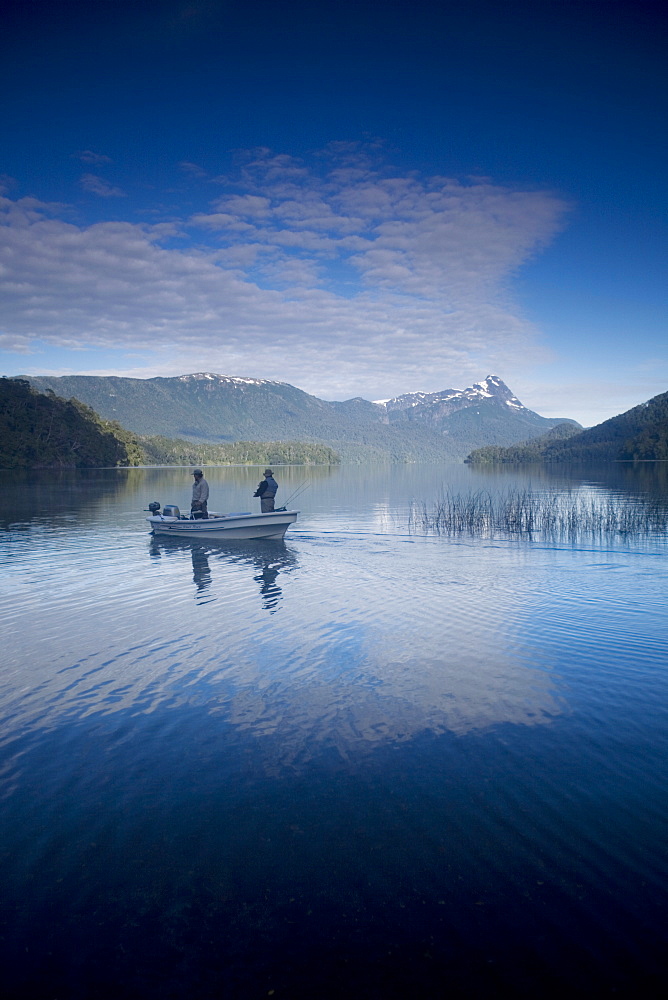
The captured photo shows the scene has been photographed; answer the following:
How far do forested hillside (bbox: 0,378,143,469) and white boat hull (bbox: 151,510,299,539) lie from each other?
4412 inches

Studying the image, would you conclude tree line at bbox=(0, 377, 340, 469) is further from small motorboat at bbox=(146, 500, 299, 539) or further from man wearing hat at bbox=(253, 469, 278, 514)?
man wearing hat at bbox=(253, 469, 278, 514)

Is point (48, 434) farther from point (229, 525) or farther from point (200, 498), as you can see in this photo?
point (229, 525)

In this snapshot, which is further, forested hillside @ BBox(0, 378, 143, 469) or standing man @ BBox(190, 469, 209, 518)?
forested hillside @ BBox(0, 378, 143, 469)

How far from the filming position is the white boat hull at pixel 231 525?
93.5 ft

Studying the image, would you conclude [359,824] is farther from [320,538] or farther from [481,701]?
[320,538]

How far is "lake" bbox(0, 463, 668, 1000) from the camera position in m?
4.89

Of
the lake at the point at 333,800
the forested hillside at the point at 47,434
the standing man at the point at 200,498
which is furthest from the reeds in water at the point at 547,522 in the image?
the forested hillside at the point at 47,434

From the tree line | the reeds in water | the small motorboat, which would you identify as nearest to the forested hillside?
the tree line

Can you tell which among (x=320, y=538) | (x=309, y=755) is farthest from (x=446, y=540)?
(x=309, y=755)

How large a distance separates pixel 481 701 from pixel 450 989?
558cm

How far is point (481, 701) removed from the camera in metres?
9.90

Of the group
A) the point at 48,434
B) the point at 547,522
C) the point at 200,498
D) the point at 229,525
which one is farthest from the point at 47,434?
the point at 547,522

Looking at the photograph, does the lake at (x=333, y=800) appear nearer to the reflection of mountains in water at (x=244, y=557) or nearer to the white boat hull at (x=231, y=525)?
the reflection of mountains in water at (x=244, y=557)

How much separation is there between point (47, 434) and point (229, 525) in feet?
412
